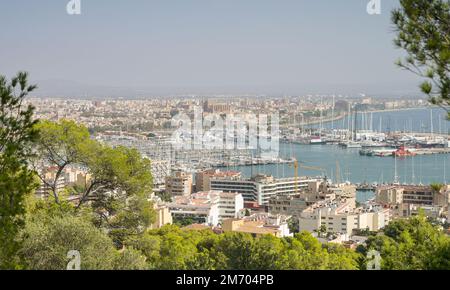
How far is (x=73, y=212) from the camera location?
129 inches

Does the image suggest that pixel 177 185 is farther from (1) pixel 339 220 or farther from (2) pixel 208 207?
(1) pixel 339 220

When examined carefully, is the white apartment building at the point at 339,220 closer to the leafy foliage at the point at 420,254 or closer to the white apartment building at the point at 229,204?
the white apartment building at the point at 229,204

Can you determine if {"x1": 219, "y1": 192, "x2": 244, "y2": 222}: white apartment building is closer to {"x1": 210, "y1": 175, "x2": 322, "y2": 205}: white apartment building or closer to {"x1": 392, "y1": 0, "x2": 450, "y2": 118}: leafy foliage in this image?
{"x1": 210, "y1": 175, "x2": 322, "y2": 205}: white apartment building

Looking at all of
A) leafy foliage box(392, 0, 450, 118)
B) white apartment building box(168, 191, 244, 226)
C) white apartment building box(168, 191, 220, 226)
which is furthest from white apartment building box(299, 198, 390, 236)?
leafy foliage box(392, 0, 450, 118)

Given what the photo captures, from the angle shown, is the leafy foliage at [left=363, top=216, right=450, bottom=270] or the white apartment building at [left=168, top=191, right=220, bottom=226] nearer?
the leafy foliage at [left=363, top=216, right=450, bottom=270]

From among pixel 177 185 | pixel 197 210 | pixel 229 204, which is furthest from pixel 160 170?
pixel 197 210

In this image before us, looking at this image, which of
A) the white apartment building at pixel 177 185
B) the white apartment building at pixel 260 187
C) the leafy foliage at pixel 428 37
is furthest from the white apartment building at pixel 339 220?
the leafy foliage at pixel 428 37

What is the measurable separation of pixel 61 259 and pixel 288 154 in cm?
1729
